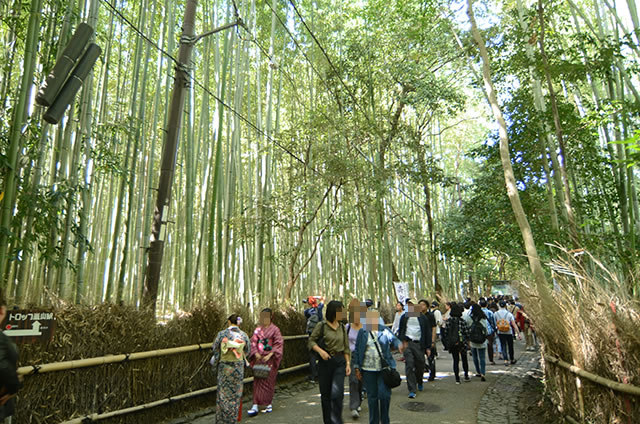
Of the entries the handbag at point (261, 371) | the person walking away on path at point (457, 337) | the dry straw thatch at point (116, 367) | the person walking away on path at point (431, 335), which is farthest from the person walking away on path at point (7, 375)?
the person walking away on path at point (457, 337)

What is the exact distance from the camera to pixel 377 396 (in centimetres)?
341

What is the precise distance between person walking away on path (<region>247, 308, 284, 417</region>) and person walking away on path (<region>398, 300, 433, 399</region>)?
1579mm

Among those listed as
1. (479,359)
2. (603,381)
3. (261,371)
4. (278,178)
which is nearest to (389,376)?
(603,381)

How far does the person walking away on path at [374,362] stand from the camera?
3.38 m

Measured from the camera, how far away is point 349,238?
40.3 ft

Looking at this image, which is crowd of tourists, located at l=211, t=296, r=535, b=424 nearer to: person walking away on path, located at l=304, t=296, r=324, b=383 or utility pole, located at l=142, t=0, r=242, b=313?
utility pole, located at l=142, t=0, r=242, b=313

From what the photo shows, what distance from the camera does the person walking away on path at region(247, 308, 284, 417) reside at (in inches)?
180

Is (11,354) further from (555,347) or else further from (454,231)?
(454,231)

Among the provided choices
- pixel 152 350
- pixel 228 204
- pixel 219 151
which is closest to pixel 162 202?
pixel 152 350

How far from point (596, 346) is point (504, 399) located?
8.65ft

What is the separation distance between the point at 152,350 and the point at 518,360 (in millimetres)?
7929

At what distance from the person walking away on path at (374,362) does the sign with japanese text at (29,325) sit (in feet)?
7.33

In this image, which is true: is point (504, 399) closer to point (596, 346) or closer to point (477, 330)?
point (477, 330)

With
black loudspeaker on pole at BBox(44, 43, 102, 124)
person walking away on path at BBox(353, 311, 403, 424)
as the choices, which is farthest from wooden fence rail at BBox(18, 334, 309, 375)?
person walking away on path at BBox(353, 311, 403, 424)
